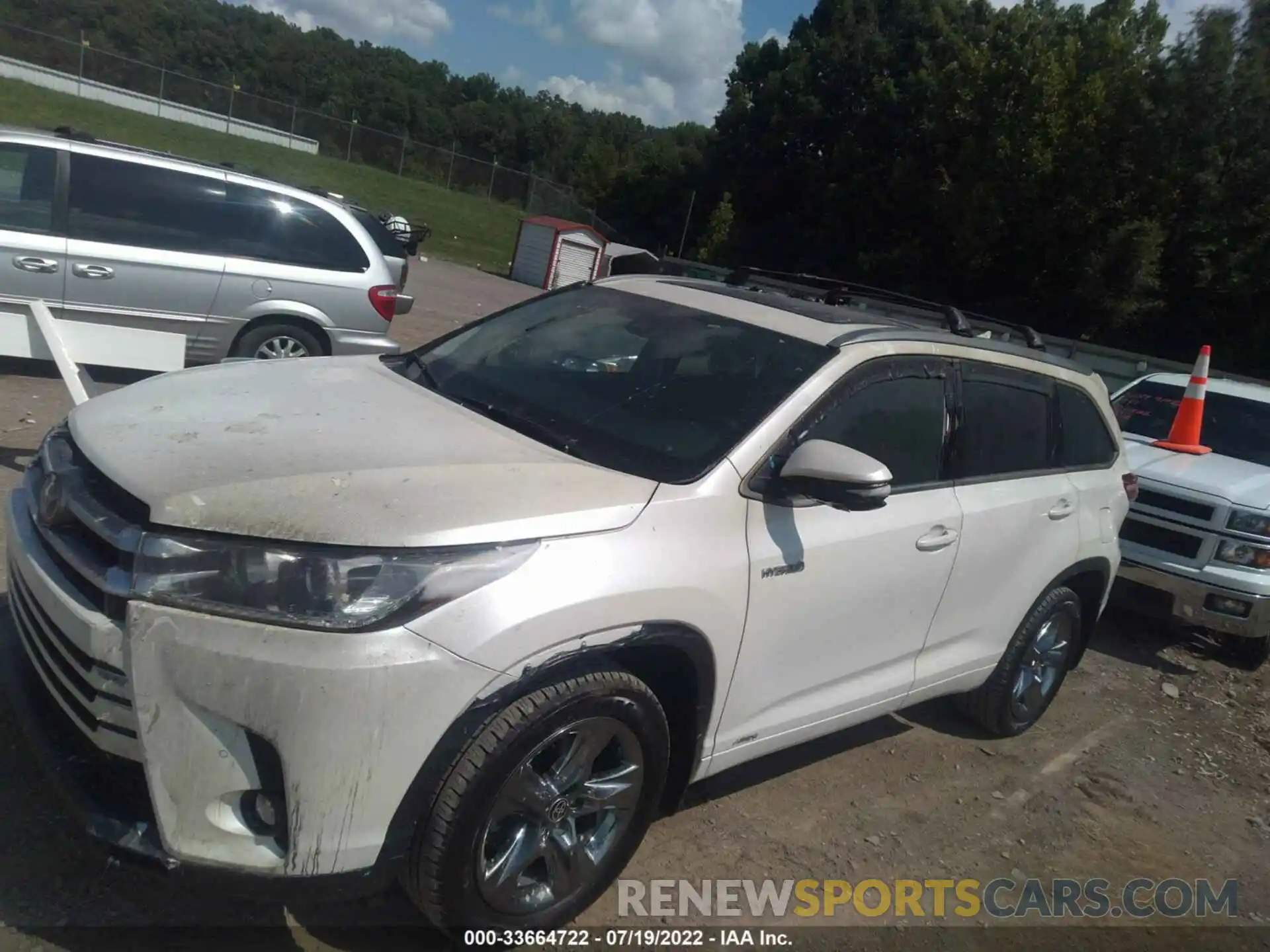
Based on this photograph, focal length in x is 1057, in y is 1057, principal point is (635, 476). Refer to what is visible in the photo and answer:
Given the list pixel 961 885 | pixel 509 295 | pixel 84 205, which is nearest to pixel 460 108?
pixel 509 295

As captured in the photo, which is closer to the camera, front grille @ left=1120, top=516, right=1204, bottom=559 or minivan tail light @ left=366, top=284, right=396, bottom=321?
front grille @ left=1120, top=516, right=1204, bottom=559

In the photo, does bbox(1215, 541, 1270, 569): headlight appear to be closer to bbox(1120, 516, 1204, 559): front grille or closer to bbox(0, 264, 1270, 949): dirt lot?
bbox(1120, 516, 1204, 559): front grille

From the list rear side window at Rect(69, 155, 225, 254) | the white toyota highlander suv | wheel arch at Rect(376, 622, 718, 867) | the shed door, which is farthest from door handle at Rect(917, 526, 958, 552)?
the shed door

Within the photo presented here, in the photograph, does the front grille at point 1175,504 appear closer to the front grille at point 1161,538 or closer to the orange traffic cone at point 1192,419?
the front grille at point 1161,538

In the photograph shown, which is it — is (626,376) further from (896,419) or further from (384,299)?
(384,299)

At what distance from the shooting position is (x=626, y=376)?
3.68 m

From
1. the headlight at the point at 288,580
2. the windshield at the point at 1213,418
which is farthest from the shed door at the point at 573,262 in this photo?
the headlight at the point at 288,580

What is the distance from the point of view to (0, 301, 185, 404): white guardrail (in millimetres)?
5430

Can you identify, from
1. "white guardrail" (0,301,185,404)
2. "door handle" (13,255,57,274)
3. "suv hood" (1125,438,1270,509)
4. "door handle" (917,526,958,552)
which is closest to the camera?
"door handle" (917,526,958,552)

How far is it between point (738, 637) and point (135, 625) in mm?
1633

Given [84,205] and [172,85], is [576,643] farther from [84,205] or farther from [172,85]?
[172,85]

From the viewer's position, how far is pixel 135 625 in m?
2.37

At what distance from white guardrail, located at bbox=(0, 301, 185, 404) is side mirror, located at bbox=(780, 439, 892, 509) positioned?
381 centimetres

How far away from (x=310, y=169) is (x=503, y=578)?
45.0 meters
